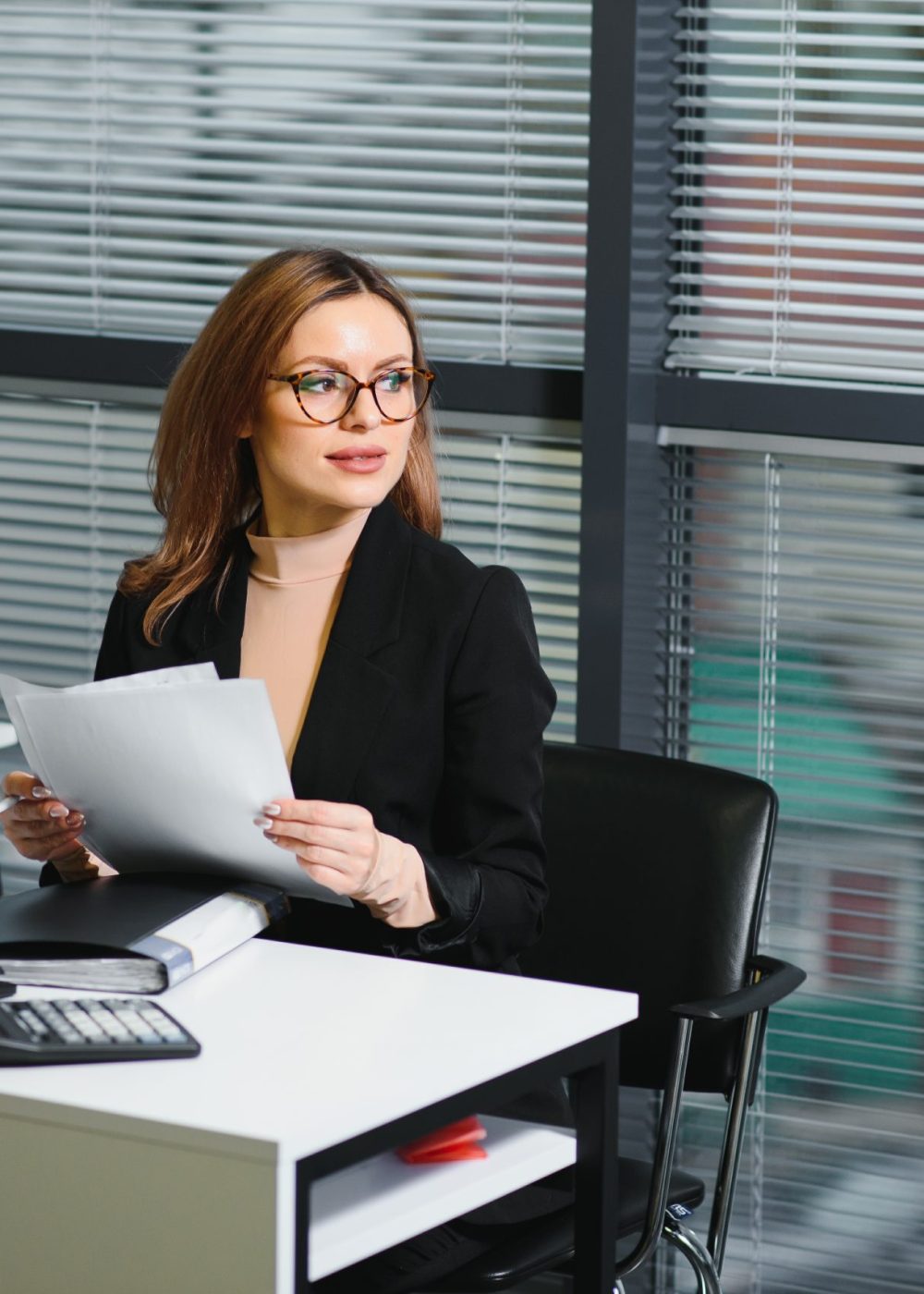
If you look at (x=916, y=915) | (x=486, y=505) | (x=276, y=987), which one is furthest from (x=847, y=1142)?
(x=276, y=987)

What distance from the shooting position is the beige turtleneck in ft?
7.06

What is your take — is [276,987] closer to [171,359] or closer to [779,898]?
[779,898]

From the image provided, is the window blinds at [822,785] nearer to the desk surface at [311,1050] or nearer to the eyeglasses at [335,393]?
the eyeglasses at [335,393]

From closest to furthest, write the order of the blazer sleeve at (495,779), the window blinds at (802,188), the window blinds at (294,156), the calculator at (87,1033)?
1. the calculator at (87,1033)
2. the blazer sleeve at (495,779)
3. the window blinds at (802,188)
4. the window blinds at (294,156)

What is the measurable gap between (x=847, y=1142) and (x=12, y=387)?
191 cm

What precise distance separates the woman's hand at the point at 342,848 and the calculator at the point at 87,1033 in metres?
0.23

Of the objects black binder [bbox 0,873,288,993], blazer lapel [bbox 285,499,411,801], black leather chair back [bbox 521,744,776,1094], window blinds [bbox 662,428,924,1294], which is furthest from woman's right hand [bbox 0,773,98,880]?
window blinds [bbox 662,428,924,1294]

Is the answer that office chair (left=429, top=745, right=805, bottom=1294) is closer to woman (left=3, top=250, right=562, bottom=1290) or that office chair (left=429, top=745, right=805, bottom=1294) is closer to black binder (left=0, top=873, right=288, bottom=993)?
woman (left=3, top=250, right=562, bottom=1290)

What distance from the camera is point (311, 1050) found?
1.48 meters

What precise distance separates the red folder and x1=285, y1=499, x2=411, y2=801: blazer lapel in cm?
56

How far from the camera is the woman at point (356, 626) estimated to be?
6.74 ft

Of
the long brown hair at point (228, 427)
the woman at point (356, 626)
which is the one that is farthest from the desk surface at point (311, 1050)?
the long brown hair at point (228, 427)

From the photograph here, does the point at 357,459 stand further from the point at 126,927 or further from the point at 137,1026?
the point at 137,1026

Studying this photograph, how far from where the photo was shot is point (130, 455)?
11.0 feet
